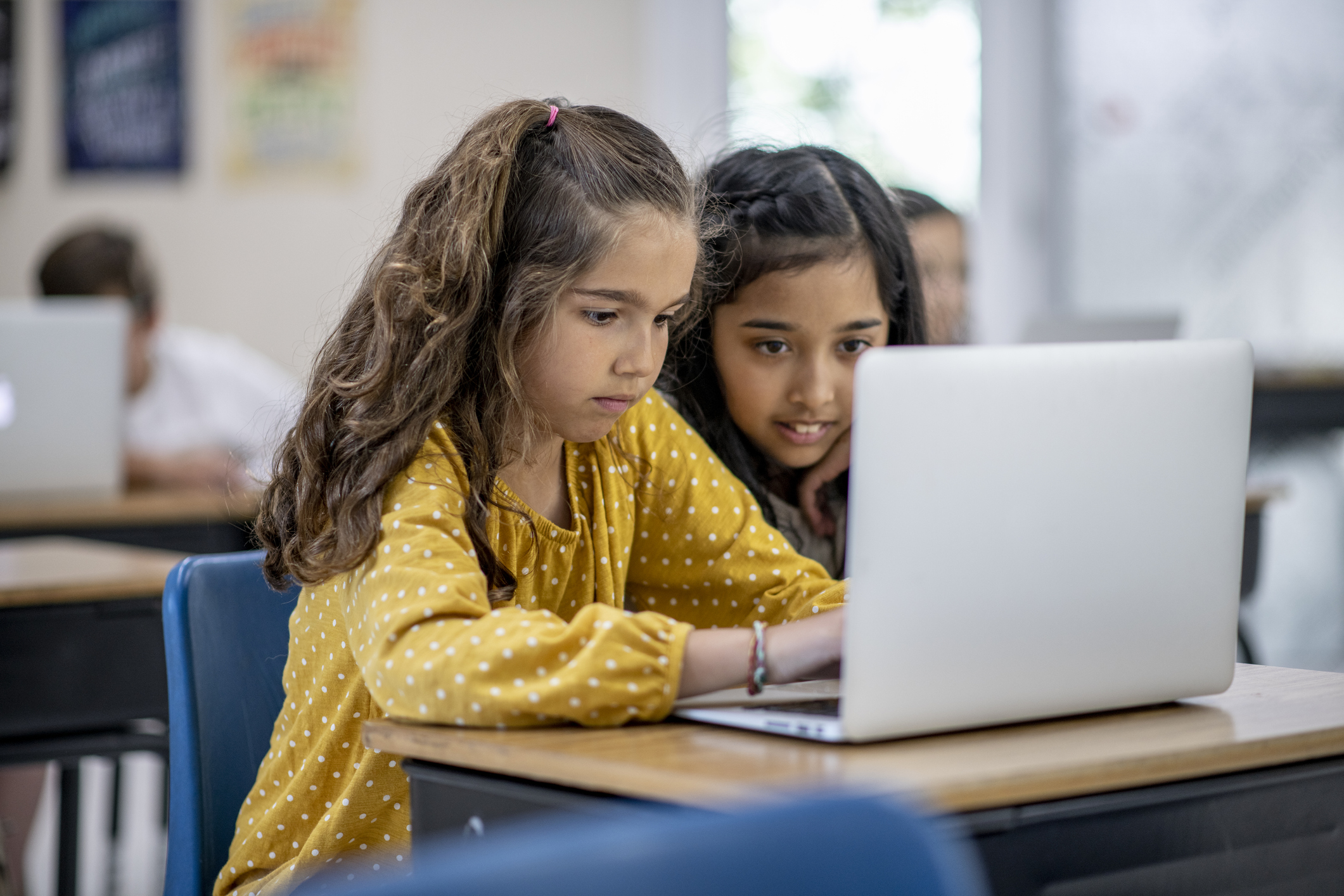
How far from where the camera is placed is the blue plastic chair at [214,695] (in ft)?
4.13

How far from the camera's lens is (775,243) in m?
1.47

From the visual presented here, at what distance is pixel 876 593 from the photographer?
0.85 m

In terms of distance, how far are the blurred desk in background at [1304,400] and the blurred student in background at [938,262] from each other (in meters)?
1.31

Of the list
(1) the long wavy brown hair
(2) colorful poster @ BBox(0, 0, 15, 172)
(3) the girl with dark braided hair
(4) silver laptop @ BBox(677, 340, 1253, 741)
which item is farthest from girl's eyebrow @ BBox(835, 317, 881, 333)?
(2) colorful poster @ BBox(0, 0, 15, 172)

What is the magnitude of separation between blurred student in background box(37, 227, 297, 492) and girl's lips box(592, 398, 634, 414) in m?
2.04

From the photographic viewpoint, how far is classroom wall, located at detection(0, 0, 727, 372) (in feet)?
13.9

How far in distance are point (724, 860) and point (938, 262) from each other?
2.13 metres

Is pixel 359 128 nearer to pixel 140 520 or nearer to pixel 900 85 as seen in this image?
pixel 900 85

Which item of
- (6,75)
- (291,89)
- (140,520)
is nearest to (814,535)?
(140,520)

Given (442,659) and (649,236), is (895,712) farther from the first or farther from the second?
(649,236)

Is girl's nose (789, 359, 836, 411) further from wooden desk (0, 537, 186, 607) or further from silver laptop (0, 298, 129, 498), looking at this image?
silver laptop (0, 298, 129, 498)

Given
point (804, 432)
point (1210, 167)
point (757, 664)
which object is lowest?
point (757, 664)

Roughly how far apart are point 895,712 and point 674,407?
69cm

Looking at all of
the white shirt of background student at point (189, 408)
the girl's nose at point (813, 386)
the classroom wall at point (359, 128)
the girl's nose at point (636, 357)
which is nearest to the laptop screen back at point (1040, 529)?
the girl's nose at point (636, 357)
